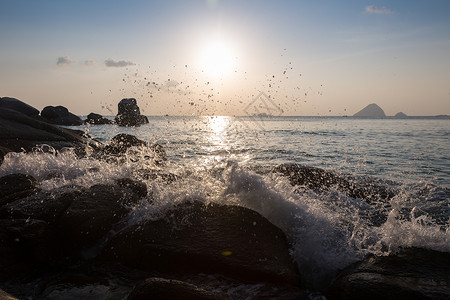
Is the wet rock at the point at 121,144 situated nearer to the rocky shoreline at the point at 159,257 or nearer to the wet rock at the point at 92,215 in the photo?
the rocky shoreline at the point at 159,257

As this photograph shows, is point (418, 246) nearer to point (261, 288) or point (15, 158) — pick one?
point (261, 288)

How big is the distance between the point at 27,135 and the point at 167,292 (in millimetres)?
12706

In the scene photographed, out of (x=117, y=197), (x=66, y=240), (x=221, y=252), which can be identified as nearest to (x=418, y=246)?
(x=221, y=252)

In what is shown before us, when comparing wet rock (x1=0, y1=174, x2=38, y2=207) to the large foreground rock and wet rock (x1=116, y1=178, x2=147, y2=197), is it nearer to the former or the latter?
the large foreground rock

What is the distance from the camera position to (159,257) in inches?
167

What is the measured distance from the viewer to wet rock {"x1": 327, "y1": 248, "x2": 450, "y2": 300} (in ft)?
10.8

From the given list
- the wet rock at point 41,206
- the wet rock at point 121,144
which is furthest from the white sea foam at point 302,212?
the wet rock at point 121,144

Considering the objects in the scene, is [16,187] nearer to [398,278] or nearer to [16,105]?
[398,278]

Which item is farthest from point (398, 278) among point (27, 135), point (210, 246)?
point (27, 135)

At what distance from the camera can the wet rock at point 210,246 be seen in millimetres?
4023

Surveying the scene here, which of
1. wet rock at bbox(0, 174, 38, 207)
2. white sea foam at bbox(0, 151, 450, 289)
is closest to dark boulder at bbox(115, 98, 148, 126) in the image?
white sea foam at bbox(0, 151, 450, 289)

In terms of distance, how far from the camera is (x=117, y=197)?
550cm

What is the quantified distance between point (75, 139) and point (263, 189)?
1249cm

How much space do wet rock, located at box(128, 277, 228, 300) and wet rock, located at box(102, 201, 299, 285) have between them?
3.32 feet
